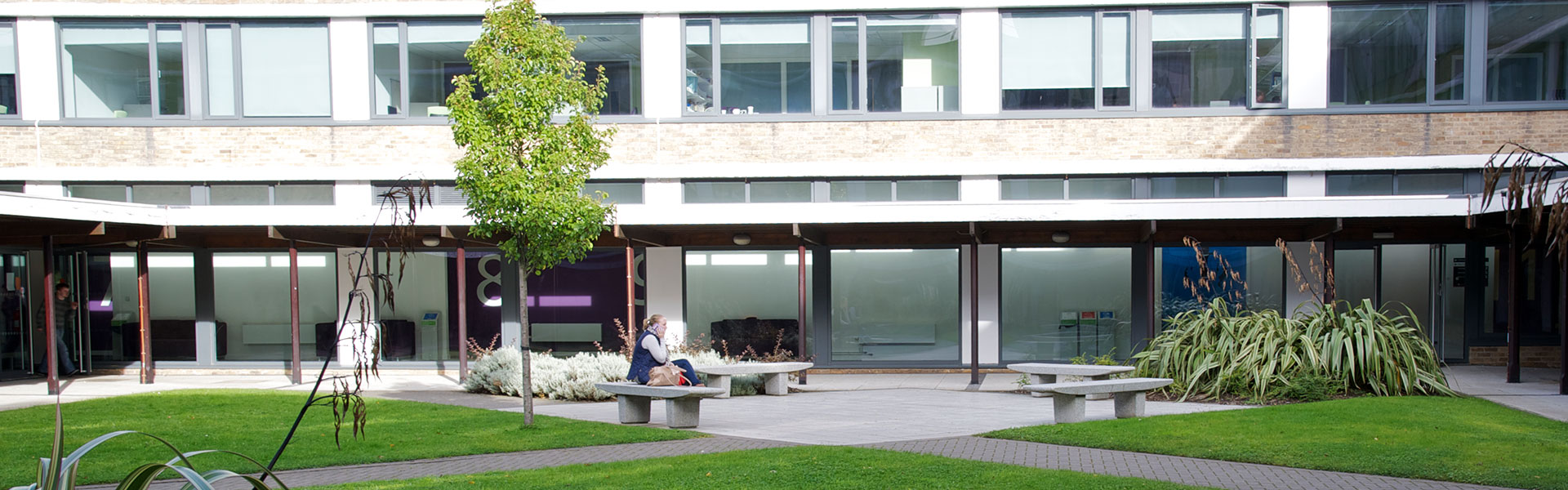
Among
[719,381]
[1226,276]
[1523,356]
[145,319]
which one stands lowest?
[1523,356]

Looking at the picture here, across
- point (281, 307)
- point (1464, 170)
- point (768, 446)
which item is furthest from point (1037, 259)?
point (281, 307)

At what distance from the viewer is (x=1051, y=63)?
17.0 meters

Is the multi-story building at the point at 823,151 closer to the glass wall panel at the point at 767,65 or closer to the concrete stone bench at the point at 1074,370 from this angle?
the glass wall panel at the point at 767,65

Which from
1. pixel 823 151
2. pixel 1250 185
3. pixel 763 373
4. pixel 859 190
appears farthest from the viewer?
pixel 859 190

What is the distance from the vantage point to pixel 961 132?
1695 cm

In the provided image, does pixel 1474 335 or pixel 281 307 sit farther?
pixel 281 307

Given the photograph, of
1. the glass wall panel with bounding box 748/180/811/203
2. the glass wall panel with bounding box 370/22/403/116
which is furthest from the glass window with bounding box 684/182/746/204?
the glass wall panel with bounding box 370/22/403/116

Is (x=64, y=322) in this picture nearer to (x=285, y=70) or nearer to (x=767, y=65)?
(x=285, y=70)

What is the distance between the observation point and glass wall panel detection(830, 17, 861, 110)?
17.2 meters

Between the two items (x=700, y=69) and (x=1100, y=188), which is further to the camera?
(x=700, y=69)

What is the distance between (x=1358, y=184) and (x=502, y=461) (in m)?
14.4

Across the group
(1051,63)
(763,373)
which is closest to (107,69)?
(763,373)

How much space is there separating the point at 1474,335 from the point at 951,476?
13332 mm

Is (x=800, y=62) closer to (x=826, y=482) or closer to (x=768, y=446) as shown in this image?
(x=768, y=446)
